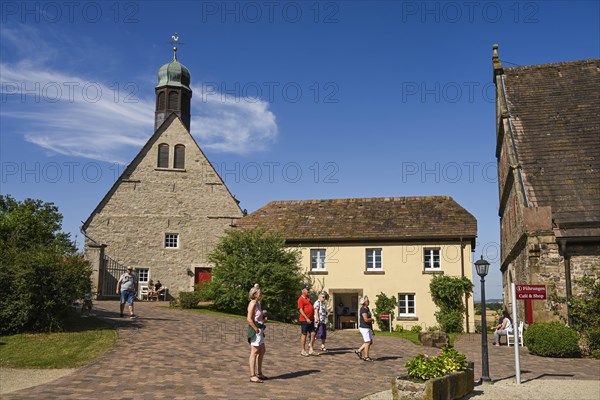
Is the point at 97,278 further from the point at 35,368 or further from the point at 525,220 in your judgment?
the point at 525,220

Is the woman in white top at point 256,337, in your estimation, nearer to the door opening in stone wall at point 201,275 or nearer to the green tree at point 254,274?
the green tree at point 254,274

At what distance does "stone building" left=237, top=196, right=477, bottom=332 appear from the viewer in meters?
26.5

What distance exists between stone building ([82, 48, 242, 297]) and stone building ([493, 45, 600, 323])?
723 inches

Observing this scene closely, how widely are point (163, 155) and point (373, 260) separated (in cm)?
1553

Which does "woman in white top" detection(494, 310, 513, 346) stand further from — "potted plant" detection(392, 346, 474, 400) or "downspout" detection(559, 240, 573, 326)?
"potted plant" detection(392, 346, 474, 400)

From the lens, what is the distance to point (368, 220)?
28938mm

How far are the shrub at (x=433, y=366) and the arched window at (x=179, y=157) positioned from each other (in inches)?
1055

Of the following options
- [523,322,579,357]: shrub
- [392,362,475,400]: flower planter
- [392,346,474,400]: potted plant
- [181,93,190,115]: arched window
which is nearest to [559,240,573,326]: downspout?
[523,322,579,357]: shrub

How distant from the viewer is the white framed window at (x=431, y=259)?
26.7 m

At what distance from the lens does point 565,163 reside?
1797 cm

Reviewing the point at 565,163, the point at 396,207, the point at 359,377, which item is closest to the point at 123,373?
the point at 359,377

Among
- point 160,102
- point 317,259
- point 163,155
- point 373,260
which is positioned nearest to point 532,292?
point 373,260

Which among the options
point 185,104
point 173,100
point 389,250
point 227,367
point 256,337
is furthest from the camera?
point 185,104

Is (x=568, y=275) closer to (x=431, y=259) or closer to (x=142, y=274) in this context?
(x=431, y=259)
